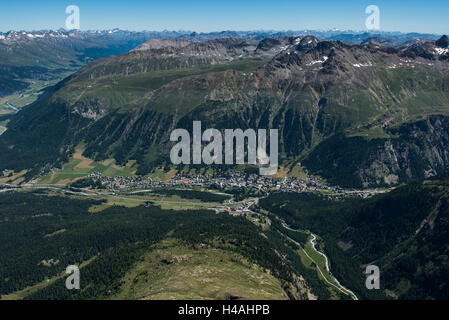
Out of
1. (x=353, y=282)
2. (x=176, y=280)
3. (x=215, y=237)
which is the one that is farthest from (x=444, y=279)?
(x=176, y=280)

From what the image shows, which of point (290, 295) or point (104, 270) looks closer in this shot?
point (290, 295)

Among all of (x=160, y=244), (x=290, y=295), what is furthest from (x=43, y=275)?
(x=290, y=295)

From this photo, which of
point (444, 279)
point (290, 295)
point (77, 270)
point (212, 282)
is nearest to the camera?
point (212, 282)

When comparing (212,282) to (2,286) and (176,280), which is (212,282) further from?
(2,286)

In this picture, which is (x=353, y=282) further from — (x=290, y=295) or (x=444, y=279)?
(x=290, y=295)
